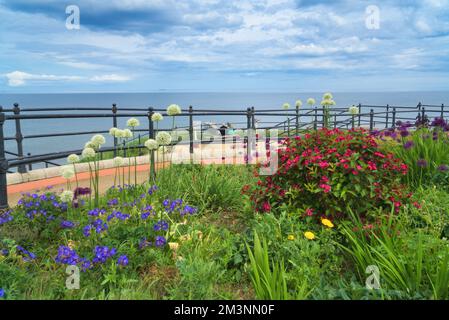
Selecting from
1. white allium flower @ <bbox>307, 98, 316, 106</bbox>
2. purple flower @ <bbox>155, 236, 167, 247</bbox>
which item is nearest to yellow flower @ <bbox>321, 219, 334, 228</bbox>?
purple flower @ <bbox>155, 236, 167, 247</bbox>

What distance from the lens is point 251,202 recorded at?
3484 mm

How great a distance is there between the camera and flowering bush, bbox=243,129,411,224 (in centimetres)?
305

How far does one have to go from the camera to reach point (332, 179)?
3053 mm

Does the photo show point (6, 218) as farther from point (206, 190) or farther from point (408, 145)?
point (408, 145)

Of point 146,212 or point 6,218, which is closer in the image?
point 146,212

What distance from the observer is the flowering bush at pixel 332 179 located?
305 cm

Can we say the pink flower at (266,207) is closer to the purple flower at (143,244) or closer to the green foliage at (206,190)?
the green foliage at (206,190)

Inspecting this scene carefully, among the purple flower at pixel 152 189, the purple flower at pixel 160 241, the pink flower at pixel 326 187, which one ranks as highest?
the pink flower at pixel 326 187

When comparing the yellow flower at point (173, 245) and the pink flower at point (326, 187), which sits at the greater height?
the pink flower at point (326, 187)

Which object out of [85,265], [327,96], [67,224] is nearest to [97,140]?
[67,224]

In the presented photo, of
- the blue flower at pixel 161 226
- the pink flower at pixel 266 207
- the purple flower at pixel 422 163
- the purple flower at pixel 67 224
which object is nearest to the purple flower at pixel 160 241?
the blue flower at pixel 161 226
